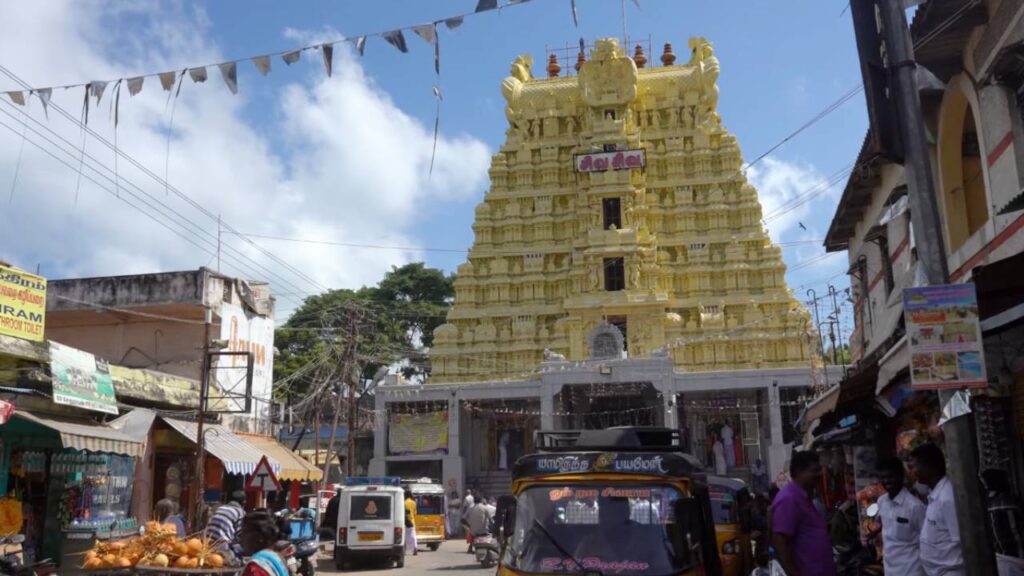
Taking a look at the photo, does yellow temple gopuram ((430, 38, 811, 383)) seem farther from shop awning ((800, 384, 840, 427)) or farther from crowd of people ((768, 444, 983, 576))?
crowd of people ((768, 444, 983, 576))

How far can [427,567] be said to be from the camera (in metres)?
20.4

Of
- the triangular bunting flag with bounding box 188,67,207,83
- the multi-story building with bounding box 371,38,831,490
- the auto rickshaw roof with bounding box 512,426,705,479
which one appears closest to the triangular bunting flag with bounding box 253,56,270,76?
the triangular bunting flag with bounding box 188,67,207,83

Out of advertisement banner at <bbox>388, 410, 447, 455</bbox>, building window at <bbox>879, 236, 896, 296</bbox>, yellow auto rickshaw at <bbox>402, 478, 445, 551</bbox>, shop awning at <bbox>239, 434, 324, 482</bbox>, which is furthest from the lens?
advertisement banner at <bbox>388, 410, 447, 455</bbox>

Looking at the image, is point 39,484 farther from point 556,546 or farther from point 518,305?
point 518,305

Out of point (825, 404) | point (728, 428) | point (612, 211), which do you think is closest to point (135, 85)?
point (825, 404)

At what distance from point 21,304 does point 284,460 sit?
1053 cm

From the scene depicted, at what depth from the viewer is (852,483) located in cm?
1716

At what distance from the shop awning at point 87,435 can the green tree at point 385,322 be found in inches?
1277

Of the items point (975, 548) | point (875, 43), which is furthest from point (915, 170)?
point (975, 548)

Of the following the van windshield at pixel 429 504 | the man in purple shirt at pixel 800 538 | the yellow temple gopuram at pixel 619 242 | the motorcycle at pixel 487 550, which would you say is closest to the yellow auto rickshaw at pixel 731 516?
the man in purple shirt at pixel 800 538

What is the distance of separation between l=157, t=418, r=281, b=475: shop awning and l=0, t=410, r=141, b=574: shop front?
1894mm

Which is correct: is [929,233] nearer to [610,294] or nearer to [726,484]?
[726,484]

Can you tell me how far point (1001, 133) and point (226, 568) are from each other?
29.8ft

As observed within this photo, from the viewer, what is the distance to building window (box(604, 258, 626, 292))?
3912 centimetres
